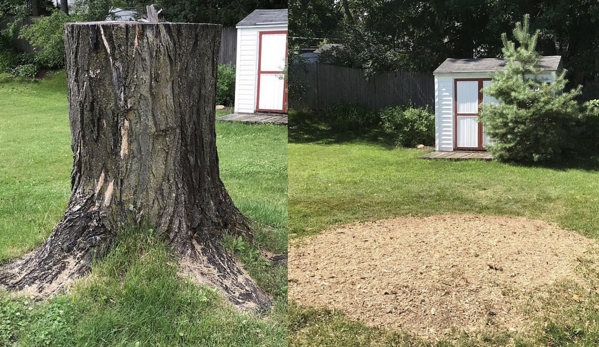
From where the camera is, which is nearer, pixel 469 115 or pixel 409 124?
pixel 469 115

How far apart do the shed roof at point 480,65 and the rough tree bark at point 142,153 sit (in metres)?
0.82

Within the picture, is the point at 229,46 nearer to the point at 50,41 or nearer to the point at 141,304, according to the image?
the point at 141,304

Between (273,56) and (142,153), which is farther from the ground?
(142,153)

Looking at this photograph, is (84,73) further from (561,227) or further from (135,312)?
(561,227)

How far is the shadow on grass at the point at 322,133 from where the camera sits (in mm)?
1982

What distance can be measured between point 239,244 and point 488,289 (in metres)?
0.94

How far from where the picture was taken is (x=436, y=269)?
6.68ft

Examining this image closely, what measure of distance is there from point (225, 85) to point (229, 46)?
1.33 feet

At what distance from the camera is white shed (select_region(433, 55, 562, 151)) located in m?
1.81

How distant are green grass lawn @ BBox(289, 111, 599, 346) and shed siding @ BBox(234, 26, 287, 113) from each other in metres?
1.96

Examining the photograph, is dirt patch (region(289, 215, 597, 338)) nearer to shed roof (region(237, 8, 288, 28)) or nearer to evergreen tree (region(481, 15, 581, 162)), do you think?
evergreen tree (region(481, 15, 581, 162))

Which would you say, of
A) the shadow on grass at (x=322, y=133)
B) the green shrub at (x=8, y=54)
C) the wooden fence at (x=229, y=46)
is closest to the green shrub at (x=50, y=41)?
the green shrub at (x=8, y=54)

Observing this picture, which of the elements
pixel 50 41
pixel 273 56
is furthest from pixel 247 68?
pixel 50 41

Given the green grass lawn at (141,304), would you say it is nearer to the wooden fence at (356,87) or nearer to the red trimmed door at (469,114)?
the wooden fence at (356,87)
